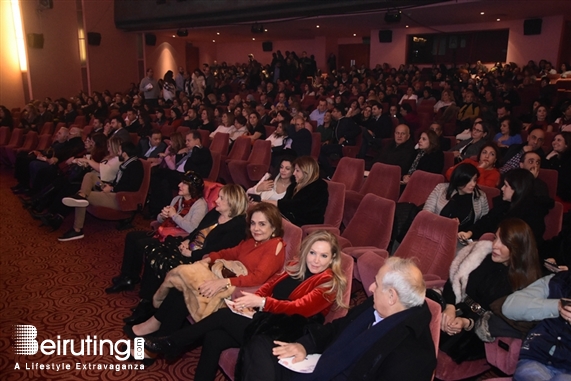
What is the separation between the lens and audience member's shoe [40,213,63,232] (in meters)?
5.14

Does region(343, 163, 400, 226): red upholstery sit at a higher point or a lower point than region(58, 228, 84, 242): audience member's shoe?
higher

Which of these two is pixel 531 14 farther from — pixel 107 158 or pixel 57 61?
pixel 57 61

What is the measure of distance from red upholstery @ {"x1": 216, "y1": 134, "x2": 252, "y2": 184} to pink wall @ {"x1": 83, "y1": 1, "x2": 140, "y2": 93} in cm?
1016

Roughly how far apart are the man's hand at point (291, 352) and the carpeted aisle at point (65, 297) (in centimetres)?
87

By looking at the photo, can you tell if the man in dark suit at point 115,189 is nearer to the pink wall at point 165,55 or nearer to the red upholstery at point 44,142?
the red upholstery at point 44,142

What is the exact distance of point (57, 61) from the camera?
45.0 ft

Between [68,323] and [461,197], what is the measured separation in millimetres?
3004

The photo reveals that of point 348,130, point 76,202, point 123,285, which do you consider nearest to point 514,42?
point 348,130

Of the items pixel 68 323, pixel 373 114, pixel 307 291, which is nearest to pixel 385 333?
pixel 307 291

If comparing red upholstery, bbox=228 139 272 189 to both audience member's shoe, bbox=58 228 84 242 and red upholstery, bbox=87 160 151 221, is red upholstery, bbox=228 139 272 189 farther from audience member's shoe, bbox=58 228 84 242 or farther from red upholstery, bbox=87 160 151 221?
audience member's shoe, bbox=58 228 84 242

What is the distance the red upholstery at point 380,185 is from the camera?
4238 millimetres

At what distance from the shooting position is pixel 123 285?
12.1 feet

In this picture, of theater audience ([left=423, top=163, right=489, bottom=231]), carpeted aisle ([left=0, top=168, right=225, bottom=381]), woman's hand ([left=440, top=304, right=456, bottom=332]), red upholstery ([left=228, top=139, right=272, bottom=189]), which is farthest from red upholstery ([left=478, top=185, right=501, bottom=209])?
red upholstery ([left=228, top=139, right=272, bottom=189])

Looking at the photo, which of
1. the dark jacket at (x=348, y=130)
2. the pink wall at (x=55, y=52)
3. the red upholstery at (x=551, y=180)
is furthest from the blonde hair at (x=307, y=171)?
the pink wall at (x=55, y=52)
